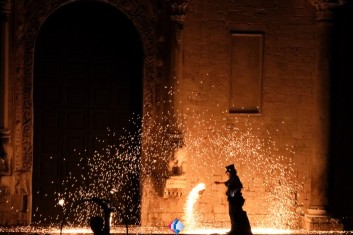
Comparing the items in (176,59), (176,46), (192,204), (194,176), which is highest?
(176,46)

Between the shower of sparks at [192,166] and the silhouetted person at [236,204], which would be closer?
the silhouetted person at [236,204]

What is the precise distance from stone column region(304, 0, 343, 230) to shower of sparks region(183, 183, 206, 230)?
1.91 metres

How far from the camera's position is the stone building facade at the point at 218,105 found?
1352 centimetres

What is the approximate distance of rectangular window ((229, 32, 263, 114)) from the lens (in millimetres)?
14172

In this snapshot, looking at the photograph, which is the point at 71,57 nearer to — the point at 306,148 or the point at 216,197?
the point at 216,197

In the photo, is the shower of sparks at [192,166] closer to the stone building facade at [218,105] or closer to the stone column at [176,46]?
the stone building facade at [218,105]

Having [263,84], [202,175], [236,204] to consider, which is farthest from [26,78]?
[236,204]

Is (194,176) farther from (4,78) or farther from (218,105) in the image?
(4,78)

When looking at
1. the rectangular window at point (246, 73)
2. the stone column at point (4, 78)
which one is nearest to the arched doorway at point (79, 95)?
the stone column at point (4, 78)

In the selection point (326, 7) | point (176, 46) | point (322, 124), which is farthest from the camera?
point (322, 124)

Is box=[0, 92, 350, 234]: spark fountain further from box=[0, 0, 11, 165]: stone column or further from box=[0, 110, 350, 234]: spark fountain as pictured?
box=[0, 0, 11, 165]: stone column

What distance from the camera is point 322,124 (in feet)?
46.0

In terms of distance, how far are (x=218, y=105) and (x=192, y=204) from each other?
1775mm

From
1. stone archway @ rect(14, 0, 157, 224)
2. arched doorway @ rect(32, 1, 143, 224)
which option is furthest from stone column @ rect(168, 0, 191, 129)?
stone archway @ rect(14, 0, 157, 224)
